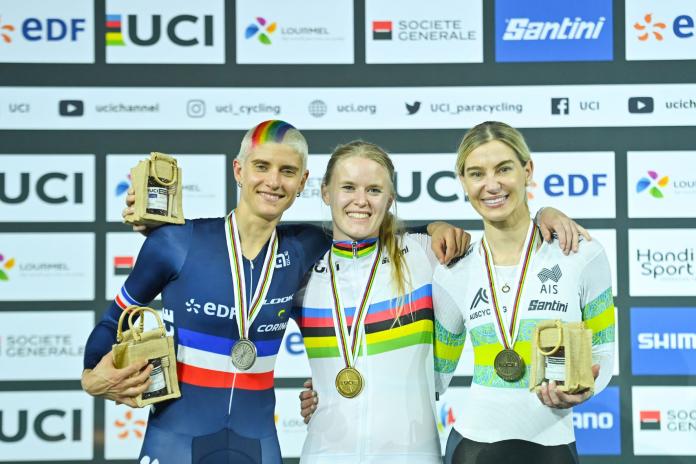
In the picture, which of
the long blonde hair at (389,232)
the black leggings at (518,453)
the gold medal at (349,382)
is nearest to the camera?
the black leggings at (518,453)

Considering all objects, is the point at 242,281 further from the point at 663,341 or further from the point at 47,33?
the point at 663,341

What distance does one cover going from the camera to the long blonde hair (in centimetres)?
245

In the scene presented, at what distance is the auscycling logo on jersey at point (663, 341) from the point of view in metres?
4.34

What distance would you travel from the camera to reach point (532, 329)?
88.1 inches

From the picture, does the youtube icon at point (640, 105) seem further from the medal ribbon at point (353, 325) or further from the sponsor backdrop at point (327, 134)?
the medal ribbon at point (353, 325)

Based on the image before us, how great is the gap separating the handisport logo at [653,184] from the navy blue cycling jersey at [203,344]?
280cm

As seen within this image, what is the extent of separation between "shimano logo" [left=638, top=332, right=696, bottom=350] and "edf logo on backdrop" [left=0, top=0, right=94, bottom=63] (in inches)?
146

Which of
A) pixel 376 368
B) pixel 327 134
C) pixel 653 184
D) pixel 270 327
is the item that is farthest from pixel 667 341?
pixel 270 327

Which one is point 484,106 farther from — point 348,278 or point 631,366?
point 348,278

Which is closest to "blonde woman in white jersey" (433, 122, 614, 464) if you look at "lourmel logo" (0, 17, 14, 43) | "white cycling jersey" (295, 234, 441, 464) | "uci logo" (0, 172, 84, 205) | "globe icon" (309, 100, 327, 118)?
"white cycling jersey" (295, 234, 441, 464)

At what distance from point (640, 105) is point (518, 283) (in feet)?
8.46

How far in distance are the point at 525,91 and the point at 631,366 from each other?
1.74 meters

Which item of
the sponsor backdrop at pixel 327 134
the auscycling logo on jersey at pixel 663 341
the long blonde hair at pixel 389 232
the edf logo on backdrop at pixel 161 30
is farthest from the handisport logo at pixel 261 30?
the auscycling logo on jersey at pixel 663 341

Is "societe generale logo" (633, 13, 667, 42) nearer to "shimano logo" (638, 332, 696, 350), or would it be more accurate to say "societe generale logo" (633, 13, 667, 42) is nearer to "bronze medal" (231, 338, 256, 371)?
"shimano logo" (638, 332, 696, 350)
